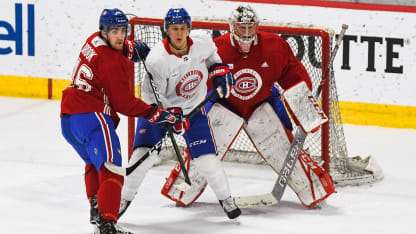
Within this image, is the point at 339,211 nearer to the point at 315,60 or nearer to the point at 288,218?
the point at 288,218

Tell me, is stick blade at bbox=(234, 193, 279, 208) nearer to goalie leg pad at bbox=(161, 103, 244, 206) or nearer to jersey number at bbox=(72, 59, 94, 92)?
goalie leg pad at bbox=(161, 103, 244, 206)

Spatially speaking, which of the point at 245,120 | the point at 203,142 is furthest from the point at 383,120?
the point at 203,142

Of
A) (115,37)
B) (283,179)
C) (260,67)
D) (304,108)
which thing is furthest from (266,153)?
(115,37)

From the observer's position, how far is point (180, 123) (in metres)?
5.09

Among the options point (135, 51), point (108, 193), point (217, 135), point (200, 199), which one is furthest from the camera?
point (200, 199)

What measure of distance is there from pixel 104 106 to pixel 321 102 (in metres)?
1.37

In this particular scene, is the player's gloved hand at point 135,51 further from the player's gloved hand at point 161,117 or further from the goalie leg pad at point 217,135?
the goalie leg pad at point 217,135

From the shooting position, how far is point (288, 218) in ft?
17.8

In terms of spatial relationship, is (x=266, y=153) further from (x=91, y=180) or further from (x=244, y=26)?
(x=91, y=180)

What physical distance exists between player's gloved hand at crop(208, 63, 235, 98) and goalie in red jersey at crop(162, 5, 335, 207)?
27cm

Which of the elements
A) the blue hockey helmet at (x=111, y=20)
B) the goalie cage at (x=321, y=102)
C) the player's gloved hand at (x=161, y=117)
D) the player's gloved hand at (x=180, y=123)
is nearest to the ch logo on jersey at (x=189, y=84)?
the player's gloved hand at (x=180, y=123)

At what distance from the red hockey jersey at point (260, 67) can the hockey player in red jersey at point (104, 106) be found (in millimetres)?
685

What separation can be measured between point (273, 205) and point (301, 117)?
1.61ft

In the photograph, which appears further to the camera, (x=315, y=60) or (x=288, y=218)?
(x=315, y=60)
